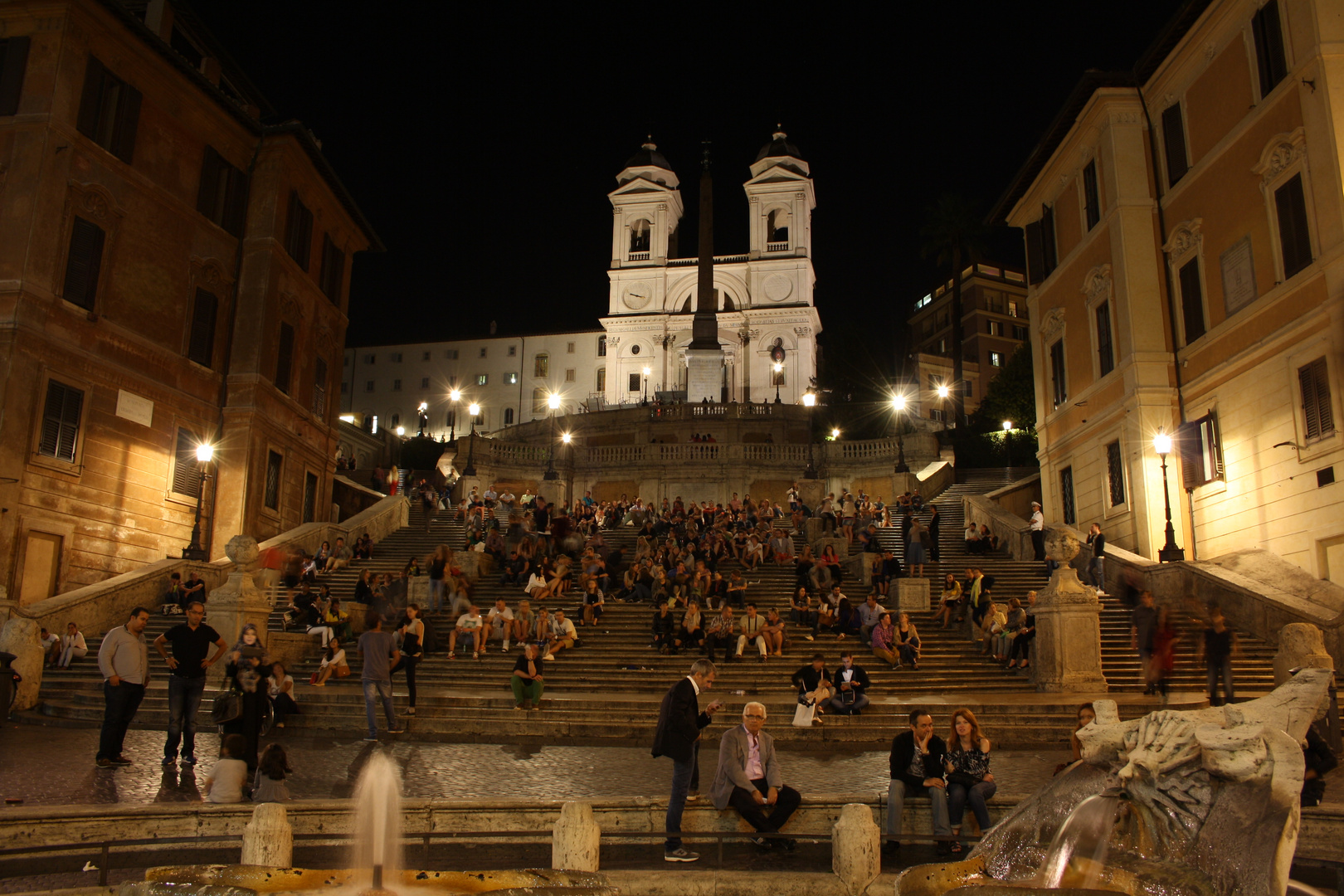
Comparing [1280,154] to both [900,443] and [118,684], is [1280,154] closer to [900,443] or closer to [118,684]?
[900,443]

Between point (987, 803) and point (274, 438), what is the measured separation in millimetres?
23491

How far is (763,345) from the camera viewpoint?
3059 inches

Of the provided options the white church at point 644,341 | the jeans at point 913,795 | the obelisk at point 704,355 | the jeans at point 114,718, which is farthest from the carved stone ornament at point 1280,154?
the white church at point 644,341

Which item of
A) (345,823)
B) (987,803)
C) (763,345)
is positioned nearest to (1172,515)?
(987,803)

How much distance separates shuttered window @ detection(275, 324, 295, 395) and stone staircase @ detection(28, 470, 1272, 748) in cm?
948

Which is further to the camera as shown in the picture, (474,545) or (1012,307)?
(1012,307)

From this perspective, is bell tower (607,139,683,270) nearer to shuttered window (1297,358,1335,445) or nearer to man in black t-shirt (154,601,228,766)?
shuttered window (1297,358,1335,445)

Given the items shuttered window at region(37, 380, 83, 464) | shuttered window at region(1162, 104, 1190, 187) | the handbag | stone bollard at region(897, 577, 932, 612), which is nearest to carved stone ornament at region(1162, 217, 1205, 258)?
shuttered window at region(1162, 104, 1190, 187)

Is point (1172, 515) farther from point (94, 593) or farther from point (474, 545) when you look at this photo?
point (94, 593)

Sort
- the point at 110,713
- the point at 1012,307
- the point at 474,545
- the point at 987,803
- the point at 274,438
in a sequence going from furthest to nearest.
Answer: the point at 1012,307
the point at 274,438
the point at 474,545
the point at 110,713
the point at 987,803

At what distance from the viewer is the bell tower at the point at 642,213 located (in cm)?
8238

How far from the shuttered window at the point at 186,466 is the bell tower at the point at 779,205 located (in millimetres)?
60988

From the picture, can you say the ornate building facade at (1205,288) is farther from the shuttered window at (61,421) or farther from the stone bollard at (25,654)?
the shuttered window at (61,421)

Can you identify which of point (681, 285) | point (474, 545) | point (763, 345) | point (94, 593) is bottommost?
point (94, 593)
